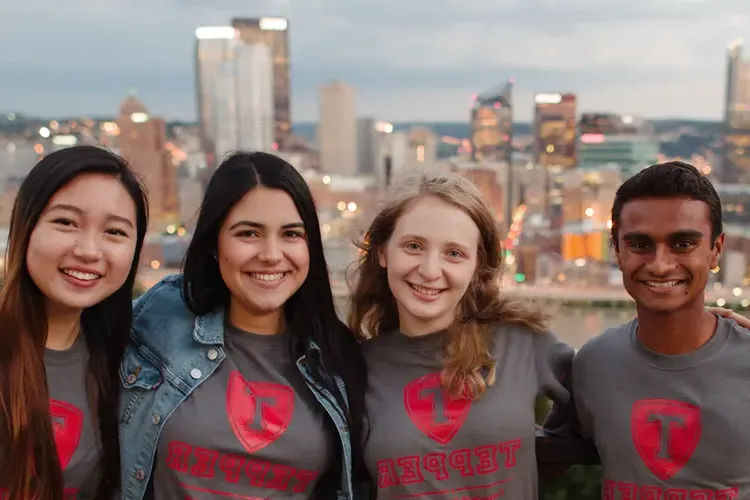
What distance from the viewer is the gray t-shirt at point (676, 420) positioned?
130cm

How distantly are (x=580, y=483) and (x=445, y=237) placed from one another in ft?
2.09

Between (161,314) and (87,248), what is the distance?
27 cm

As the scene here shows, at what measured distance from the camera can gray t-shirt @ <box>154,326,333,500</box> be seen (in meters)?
1.35

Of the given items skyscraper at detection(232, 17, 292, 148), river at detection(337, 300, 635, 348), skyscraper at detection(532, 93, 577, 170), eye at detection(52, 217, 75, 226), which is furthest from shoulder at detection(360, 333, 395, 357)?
skyscraper at detection(232, 17, 292, 148)

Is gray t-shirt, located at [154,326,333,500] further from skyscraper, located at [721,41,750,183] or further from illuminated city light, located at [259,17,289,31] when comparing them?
illuminated city light, located at [259,17,289,31]

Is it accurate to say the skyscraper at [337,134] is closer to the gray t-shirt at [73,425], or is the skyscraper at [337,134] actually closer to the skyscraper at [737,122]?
the skyscraper at [737,122]

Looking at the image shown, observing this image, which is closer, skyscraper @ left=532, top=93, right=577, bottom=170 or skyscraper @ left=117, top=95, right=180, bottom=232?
skyscraper @ left=117, top=95, right=180, bottom=232

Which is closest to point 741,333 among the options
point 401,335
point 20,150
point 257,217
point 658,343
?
point 658,343

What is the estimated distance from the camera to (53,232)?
1.33m

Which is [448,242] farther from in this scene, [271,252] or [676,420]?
[676,420]

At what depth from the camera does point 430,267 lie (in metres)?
1.45

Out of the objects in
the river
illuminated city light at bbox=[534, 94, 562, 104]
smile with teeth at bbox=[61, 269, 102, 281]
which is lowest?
the river

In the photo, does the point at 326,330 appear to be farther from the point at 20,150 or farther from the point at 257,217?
the point at 20,150

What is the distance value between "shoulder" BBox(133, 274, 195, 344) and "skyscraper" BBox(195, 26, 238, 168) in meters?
44.8
